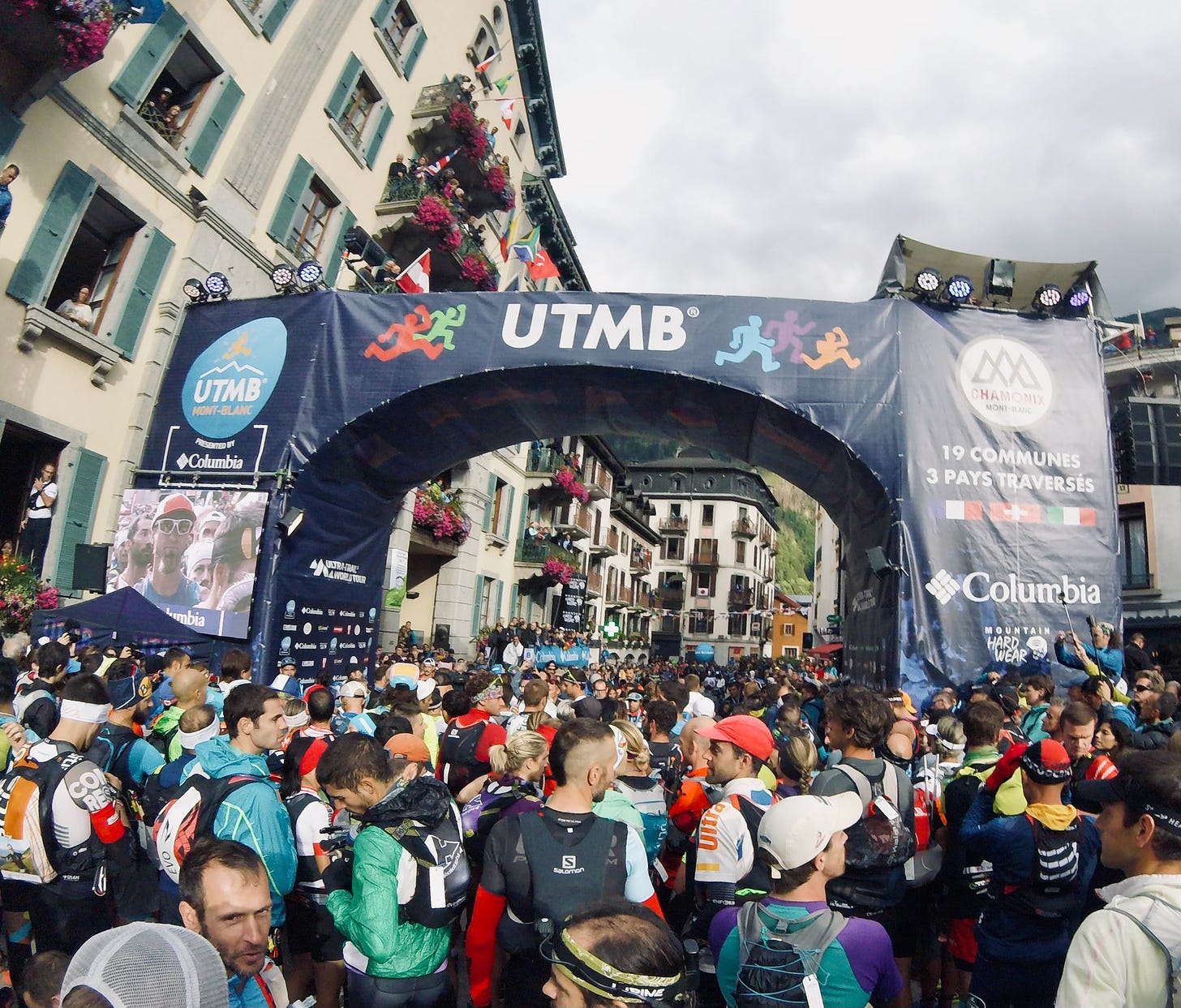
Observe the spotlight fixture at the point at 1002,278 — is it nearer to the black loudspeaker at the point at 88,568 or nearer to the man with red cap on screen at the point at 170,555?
the man with red cap on screen at the point at 170,555

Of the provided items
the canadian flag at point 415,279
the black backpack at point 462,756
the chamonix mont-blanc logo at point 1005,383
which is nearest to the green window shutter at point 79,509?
the canadian flag at point 415,279

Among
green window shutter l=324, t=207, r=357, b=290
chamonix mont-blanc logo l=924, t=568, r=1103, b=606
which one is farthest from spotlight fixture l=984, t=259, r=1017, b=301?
green window shutter l=324, t=207, r=357, b=290

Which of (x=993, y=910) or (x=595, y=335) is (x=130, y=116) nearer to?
(x=595, y=335)

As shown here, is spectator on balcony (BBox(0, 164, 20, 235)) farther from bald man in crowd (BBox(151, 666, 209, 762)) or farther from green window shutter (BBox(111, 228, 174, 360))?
bald man in crowd (BBox(151, 666, 209, 762))

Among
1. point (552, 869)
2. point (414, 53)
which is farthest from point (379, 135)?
point (552, 869)

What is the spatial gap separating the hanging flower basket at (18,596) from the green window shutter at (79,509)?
0.78 metres

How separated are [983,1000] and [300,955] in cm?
360

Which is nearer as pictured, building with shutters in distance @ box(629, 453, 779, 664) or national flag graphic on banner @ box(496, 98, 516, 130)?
national flag graphic on banner @ box(496, 98, 516, 130)

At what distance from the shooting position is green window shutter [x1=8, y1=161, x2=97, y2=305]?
12.3 m

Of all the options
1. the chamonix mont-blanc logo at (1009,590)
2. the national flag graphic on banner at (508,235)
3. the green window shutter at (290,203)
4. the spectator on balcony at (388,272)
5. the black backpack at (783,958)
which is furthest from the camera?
the national flag graphic on banner at (508,235)

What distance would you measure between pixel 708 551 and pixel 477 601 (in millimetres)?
48336

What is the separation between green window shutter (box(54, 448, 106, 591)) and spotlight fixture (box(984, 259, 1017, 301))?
16021 mm

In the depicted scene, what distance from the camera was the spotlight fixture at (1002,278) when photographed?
1349cm

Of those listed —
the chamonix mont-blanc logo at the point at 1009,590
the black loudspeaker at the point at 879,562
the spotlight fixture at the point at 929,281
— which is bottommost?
the chamonix mont-blanc logo at the point at 1009,590
